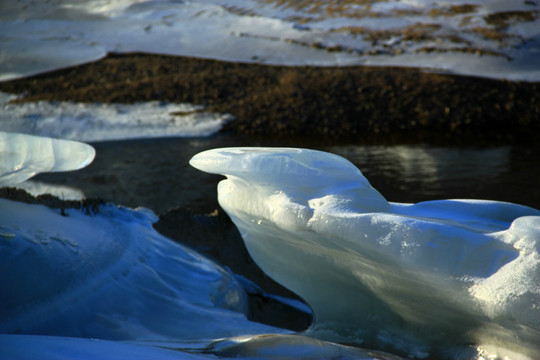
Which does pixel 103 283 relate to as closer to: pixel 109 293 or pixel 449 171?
pixel 109 293

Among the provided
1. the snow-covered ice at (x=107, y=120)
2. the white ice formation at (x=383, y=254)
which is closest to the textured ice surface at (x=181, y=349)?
the white ice formation at (x=383, y=254)

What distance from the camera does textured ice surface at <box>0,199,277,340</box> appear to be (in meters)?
0.94

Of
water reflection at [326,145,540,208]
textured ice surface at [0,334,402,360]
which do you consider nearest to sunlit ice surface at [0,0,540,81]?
water reflection at [326,145,540,208]

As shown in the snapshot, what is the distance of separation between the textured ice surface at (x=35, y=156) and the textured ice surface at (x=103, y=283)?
0.08m

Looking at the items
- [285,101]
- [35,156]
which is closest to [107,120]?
[285,101]

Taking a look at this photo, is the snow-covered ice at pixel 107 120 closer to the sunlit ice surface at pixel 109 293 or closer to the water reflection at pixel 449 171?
the water reflection at pixel 449 171

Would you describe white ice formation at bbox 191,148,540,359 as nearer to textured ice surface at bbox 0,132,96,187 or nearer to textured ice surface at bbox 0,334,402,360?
textured ice surface at bbox 0,334,402,360

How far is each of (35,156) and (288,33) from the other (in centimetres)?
384

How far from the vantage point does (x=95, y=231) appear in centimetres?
121

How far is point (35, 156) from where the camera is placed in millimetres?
1219

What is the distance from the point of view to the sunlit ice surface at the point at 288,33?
4309mm

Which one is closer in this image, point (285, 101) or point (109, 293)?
point (109, 293)

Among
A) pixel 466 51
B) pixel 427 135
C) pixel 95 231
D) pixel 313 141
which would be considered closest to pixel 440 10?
pixel 466 51

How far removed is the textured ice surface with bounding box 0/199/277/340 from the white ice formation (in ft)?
0.60
